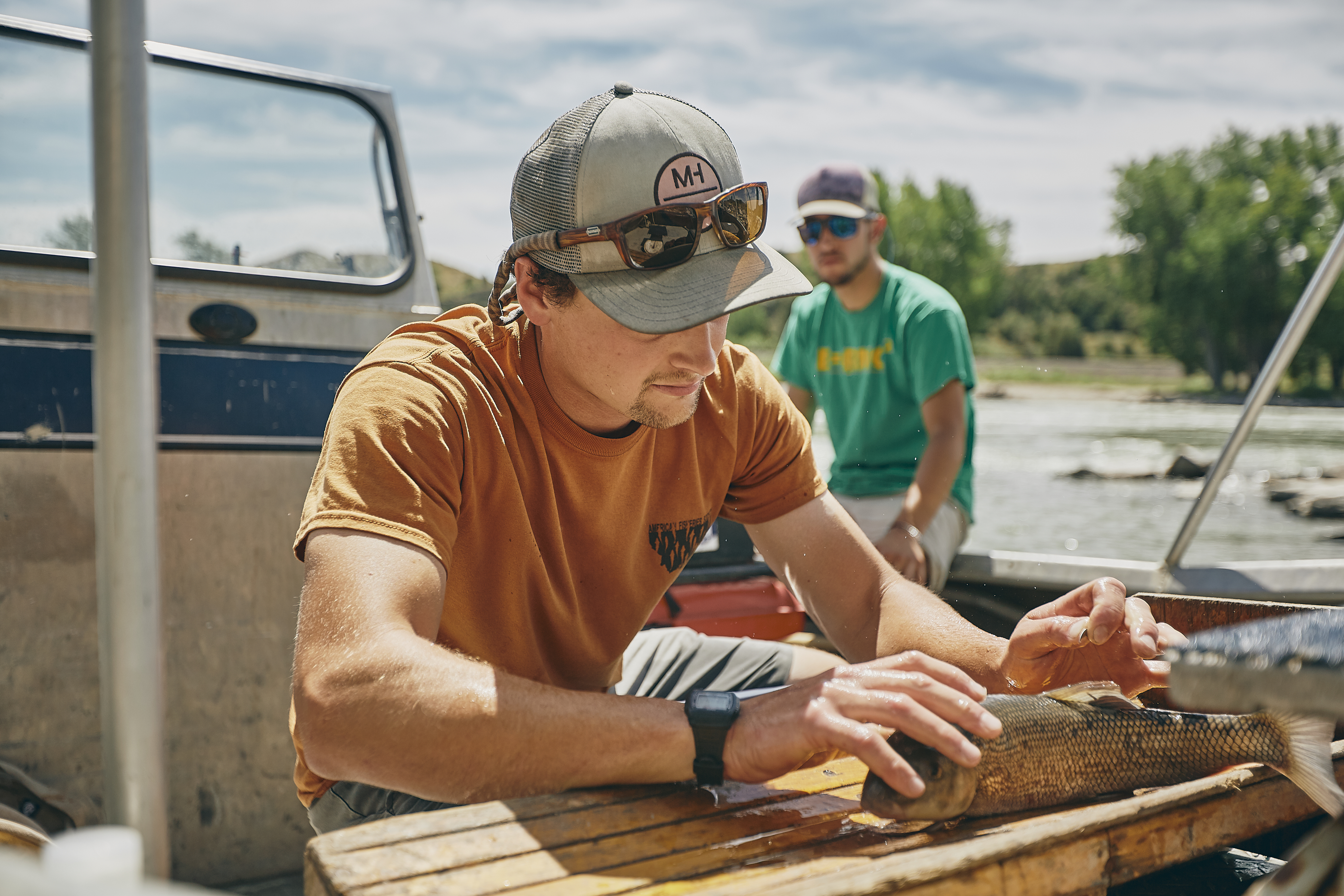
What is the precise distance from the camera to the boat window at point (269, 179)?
3.20 meters

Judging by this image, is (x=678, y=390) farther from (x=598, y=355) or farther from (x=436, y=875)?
(x=436, y=875)

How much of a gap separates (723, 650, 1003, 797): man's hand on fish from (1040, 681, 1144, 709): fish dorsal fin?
1.00 feet

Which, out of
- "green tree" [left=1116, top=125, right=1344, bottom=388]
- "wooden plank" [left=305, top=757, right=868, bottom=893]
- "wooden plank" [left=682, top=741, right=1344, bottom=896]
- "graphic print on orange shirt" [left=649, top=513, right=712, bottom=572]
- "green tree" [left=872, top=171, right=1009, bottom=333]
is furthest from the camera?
"green tree" [left=872, top=171, right=1009, bottom=333]

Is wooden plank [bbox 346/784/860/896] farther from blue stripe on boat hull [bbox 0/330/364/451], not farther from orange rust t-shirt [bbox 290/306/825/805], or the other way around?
blue stripe on boat hull [bbox 0/330/364/451]

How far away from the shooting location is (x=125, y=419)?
35.9 inches

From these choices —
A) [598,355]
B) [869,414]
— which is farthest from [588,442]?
[869,414]

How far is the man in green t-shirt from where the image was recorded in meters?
4.22

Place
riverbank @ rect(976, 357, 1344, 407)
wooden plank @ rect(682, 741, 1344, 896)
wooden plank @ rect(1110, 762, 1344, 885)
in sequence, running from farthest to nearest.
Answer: riverbank @ rect(976, 357, 1344, 407), wooden plank @ rect(1110, 762, 1344, 885), wooden plank @ rect(682, 741, 1344, 896)

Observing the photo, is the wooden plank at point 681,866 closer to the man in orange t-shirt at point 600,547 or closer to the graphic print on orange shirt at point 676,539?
the man in orange t-shirt at point 600,547

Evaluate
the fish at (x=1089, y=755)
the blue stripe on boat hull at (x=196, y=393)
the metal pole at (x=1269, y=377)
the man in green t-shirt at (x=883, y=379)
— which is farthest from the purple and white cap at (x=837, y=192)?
the fish at (x=1089, y=755)

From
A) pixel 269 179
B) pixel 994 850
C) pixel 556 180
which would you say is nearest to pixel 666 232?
pixel 556 180

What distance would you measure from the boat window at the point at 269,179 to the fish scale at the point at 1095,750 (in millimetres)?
2785

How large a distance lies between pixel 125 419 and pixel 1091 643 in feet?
5.75

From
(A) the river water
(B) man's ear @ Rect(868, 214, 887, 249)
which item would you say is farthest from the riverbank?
(B) man's ear @ Rect(868, 214, 887, 249)
